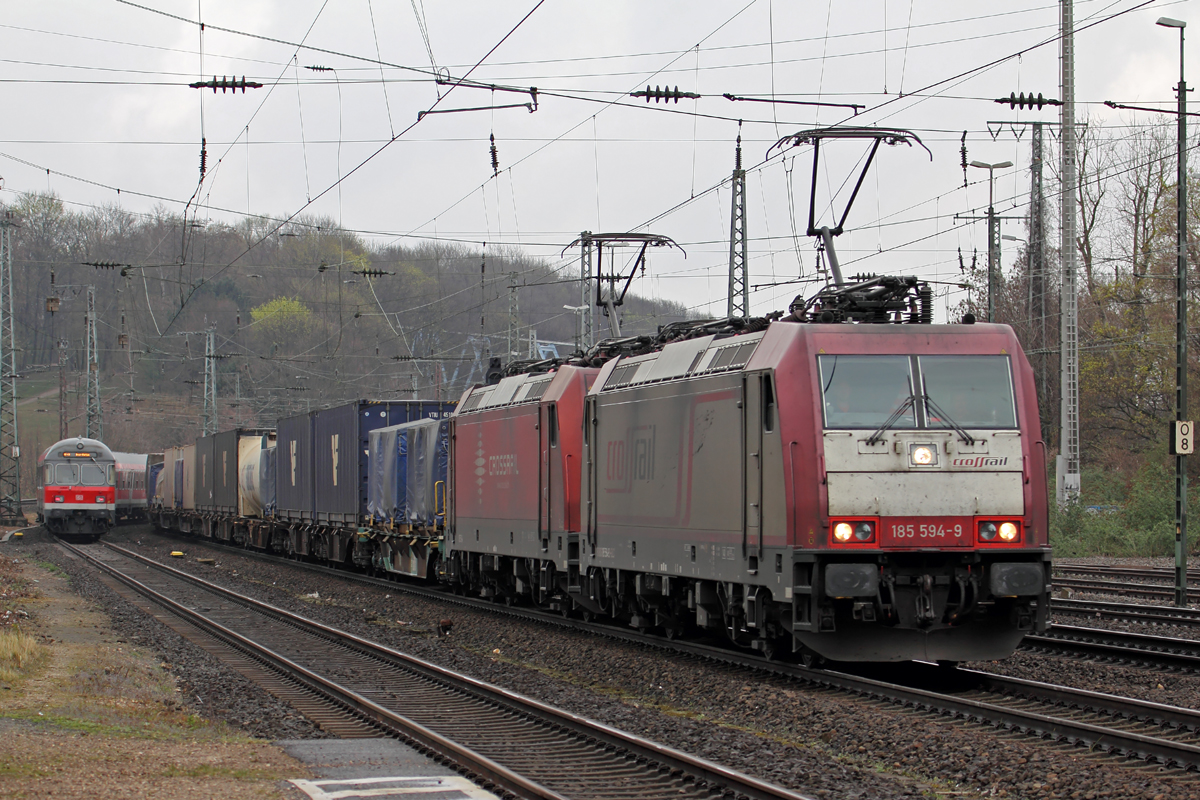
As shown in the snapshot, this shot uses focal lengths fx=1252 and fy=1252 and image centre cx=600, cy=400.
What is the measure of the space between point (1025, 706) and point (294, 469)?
27.8 metres

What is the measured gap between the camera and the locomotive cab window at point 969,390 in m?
11.7

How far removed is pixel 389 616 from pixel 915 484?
1231 centimetres

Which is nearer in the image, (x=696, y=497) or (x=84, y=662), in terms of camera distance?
(x=696, y=497)

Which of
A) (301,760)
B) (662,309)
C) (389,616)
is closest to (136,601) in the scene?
(389,616)

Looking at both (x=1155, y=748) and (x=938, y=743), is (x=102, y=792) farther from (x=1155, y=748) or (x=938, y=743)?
(x=1155, y=748)

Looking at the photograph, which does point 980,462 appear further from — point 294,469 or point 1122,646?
point 294,469

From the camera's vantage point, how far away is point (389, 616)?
21484mm

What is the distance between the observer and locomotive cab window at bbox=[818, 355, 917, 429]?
11.6 m

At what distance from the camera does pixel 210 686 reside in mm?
13242

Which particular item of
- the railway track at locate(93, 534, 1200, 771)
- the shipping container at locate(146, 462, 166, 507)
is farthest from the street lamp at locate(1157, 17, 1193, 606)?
the shipping container at locate(146, 462, 166, 507)

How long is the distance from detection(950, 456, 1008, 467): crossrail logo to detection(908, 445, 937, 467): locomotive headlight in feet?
0.61

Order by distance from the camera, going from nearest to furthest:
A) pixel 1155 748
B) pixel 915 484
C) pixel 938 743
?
1. pixel 1155 748
2. pixel 938 743
3. pixel 915 484

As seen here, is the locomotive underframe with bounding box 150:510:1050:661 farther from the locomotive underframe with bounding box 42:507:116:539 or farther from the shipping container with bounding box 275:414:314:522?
the locomotive underframe with bounding box 42:507:116:539

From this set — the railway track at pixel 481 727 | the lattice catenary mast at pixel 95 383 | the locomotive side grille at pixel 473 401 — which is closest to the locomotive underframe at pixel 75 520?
the lattice catenary mast at pixel 95 383
